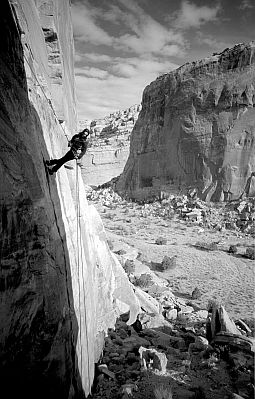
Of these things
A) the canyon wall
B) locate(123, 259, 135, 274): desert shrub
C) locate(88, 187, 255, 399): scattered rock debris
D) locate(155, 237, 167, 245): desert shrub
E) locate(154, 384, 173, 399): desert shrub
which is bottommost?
locate(155, 237, 167, 245): desert shrub

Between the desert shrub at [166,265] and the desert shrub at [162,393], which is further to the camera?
the desert shrub at [166,265]

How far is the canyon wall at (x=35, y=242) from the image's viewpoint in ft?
8.90

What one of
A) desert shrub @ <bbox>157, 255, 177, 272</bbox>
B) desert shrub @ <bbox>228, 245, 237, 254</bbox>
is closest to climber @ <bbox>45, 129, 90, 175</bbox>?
desert shrub @ <bbox>157, 255, 177, 272</bbox>

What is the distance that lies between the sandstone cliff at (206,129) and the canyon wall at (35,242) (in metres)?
23.1

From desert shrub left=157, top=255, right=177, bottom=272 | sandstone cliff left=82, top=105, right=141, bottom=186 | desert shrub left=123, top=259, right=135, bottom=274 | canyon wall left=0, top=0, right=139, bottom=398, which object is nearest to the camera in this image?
canyon wall left=0, top=0, right=139, bottom=398

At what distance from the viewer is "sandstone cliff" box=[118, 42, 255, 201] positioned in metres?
24.9

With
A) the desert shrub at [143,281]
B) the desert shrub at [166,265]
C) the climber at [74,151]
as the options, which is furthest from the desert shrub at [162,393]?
the desert shrub at [166,265]

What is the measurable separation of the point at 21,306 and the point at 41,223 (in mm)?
984

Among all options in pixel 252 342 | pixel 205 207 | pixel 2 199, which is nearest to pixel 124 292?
pixel 252 342

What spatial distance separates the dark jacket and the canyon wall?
393 millimetres

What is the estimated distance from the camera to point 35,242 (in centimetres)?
316

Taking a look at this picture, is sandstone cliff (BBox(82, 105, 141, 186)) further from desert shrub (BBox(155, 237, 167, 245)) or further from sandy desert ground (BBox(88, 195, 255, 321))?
desert shrub (BBox(155, 237, 167, 245))

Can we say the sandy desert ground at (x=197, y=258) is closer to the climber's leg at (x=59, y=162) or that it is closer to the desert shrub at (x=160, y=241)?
the desert shrub at (x=160, y=241)

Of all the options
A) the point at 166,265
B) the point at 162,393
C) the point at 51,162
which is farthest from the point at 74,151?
the point at 166,265
